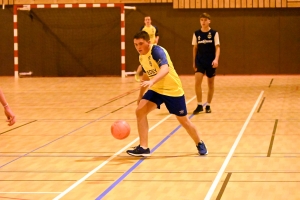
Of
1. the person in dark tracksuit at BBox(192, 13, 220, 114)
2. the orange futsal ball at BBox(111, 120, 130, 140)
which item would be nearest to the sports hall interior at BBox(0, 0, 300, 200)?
the orange futsal ball at BBox(111, 120, 130, 140)

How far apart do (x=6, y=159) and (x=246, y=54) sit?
1575 centimetres

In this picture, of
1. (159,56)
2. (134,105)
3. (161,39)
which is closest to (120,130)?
(159,56)

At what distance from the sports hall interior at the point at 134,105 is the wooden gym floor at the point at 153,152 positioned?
0.02m

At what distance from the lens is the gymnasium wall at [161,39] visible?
75.2ft

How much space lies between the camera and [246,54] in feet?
75.7

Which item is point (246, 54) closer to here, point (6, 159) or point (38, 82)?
point (38, 82)

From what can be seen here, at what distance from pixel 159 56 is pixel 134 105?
253 inches

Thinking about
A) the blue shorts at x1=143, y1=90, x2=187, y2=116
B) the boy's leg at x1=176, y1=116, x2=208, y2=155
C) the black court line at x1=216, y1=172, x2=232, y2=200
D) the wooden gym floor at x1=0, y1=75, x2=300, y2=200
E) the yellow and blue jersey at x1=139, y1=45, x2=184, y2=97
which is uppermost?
the yellow and blue jersey at x1=139, y1=45, x2=184, y2=97

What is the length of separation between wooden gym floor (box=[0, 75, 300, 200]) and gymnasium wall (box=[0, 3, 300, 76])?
7.07m

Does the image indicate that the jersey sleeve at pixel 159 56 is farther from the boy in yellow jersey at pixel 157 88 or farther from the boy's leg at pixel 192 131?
the boy's leg at pixel 192 131

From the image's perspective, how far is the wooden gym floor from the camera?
675 centimetres

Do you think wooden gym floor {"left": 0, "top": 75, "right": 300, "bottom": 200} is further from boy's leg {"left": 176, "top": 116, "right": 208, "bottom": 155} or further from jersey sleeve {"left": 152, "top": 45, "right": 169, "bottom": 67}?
jersey sleeve {"left": 152, "top": 45, "right": 169, "bottom": 67}

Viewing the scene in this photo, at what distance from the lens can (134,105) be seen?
14484mm

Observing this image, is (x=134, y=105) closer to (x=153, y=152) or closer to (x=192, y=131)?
(x=153, y=152)
